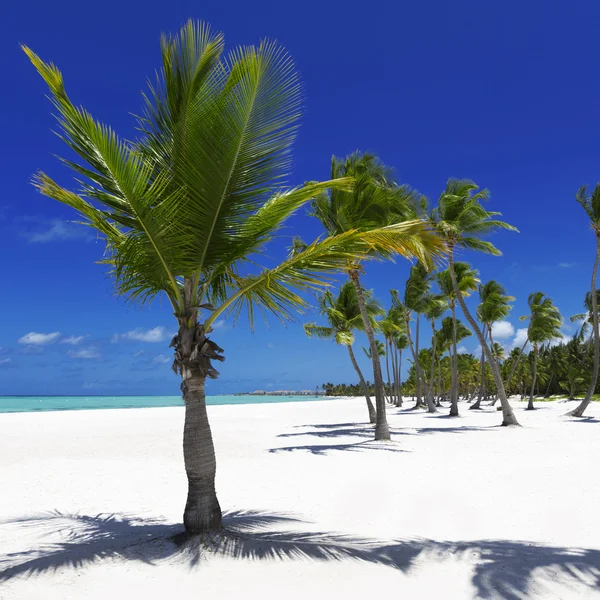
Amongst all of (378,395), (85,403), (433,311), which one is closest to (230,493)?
(378,395)

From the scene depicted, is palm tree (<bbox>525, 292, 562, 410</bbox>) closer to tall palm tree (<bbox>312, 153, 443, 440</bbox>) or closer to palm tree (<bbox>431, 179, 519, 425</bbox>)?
palm tree (<bbox>431, 179, 519, 425</bbox>)

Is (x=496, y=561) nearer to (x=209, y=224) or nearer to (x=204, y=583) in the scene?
(x=204, y=583)

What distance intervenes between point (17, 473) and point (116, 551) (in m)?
6.39

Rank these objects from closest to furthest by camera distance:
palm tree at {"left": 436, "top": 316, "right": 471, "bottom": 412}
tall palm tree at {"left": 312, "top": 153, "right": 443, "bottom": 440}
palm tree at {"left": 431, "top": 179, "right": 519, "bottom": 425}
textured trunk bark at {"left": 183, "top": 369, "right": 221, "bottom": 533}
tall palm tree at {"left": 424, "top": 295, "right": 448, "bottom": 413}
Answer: textured trunk bark at {"left": 183, "top": 369, "right": 221, "bottom": 533}, tall palm tree at {"left": 312, "top": 153, "right": 443, "bottom": 440}, palm tree at {"left": 431, "top": 179, "right": 519, "bottom": 425}, tall palm tree at {"left": 424, "top": 295, "right": 448, "bottom": 413}, palm tree at {"left": 436, "top": 316, "right": 471, "bottom": 412}

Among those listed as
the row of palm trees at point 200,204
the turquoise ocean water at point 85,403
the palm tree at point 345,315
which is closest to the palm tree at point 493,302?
the palm tree at point 345,315

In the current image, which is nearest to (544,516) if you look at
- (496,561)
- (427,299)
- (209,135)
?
(496,561)

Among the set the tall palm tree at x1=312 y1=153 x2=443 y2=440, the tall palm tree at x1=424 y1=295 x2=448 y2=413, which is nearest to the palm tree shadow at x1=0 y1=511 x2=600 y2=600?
the tall palm tree at x1=312 y1=153 x2=443 y2=440

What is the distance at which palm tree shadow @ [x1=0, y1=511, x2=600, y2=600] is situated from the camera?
13.7 feet

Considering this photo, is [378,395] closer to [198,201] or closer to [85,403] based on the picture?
[198,201]

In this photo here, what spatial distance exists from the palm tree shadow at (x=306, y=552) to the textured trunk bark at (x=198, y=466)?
0.54 feet

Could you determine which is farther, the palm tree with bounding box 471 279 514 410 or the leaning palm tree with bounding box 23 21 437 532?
the palm tree with bounding box 471 279 514 410

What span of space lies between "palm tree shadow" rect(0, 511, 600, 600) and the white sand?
21 mm

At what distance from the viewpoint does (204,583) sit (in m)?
4.17

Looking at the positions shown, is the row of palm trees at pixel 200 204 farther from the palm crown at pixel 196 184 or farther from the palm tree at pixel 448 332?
the palm tree at pixel 448 332
